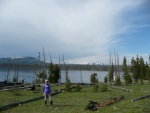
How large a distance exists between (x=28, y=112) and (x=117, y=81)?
4737cm

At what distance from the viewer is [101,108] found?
21.8m

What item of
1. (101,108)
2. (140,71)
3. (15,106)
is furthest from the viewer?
(140,71)

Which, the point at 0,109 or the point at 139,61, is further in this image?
the point at 139,61

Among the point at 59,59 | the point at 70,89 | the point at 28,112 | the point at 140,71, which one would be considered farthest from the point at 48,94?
the point at 59,59

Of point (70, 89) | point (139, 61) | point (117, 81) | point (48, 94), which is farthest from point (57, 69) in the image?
point (48, 94)

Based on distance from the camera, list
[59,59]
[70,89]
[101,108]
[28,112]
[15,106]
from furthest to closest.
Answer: [59,59] → [70,89] → [15,106] → [101,108] → [28,112]

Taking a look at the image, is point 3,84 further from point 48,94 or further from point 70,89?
point 48,94

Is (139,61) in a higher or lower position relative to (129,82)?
higher

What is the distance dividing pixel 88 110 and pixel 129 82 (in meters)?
48.7

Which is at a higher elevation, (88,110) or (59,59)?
(59,59)

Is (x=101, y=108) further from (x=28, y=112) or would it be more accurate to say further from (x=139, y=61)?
(x=139, y=61)

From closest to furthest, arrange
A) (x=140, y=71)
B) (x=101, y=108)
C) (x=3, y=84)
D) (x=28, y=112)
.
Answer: (x=28, y=112) → (x=101, y=108) → (x=3, y=84) → (x=140, y=71)

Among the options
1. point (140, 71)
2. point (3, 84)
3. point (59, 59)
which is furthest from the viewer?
point (59, 59)

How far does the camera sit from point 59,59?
98.4m
